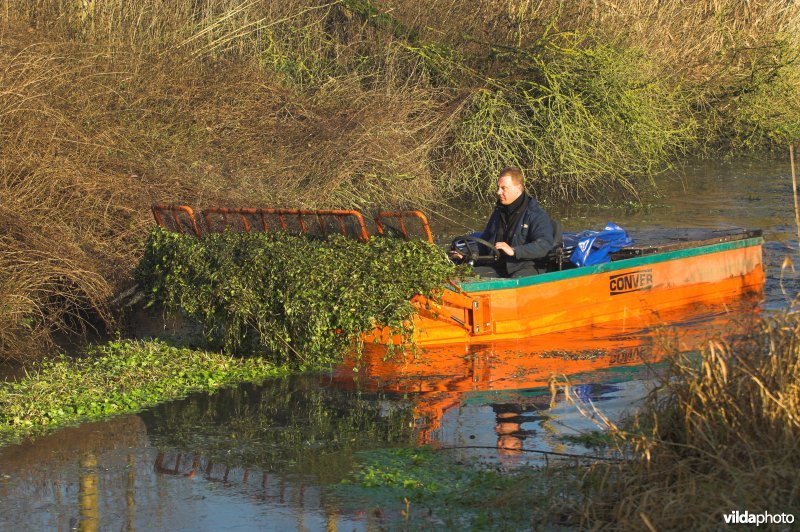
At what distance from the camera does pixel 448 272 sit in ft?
33.0

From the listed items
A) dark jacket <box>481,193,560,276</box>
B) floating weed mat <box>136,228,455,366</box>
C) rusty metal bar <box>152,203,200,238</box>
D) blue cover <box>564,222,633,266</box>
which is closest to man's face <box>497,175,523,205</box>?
dark jacket <box>481,193,560,276</box>

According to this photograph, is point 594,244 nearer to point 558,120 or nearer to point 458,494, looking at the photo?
point 458,494

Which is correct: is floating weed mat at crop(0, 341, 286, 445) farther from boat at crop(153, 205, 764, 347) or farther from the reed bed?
the reed bed

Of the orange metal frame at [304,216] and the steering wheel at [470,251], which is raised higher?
the orange metal frame at [304,216]

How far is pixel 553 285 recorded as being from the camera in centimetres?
1125

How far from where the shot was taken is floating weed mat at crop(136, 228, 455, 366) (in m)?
9.49

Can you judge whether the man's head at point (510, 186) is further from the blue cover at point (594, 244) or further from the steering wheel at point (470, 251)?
the blue cover at point (594, 244)

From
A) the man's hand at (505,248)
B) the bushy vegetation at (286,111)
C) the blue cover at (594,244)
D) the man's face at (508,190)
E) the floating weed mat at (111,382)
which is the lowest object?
the floating weed mat at (111,382)

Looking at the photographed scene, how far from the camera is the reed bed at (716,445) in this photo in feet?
17.1

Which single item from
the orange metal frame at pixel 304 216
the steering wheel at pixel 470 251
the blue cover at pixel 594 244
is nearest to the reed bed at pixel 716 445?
the orange metal frame at pixel 304 216

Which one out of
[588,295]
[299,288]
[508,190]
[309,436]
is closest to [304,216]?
[299,288]

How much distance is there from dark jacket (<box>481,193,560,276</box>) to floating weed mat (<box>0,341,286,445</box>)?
2782 mm

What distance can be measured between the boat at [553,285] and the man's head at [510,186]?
0.75m

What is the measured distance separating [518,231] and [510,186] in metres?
0.46
